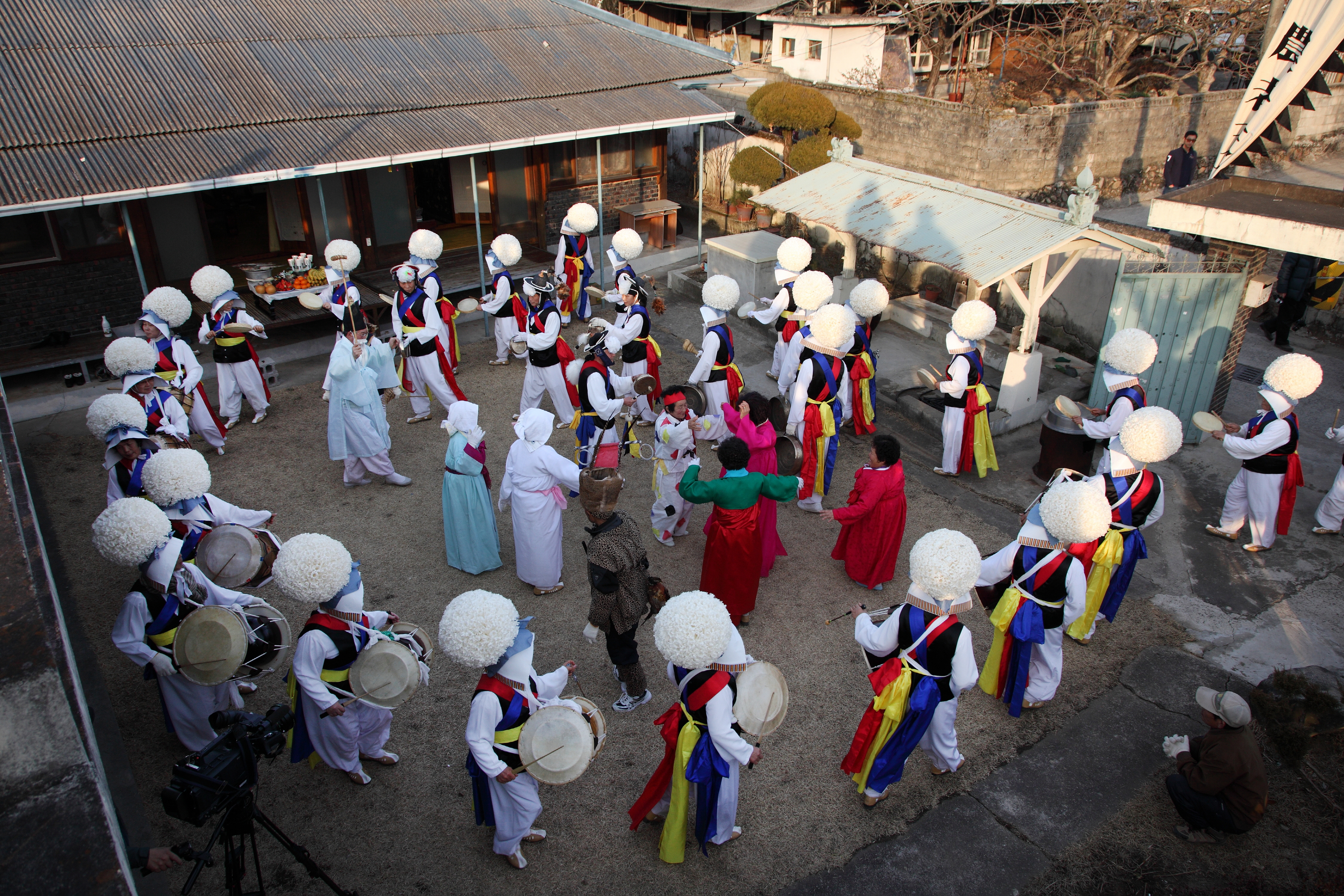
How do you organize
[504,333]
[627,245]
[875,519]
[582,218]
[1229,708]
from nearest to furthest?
[1229,708] < [875,519] < [627,245] < [504,333] < [582,218]

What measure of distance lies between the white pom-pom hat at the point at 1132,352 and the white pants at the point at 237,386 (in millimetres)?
7768

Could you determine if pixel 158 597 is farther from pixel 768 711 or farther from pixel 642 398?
pixel 642 398

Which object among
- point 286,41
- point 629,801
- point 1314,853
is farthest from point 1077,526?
point 286,41

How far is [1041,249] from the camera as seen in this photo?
789 centimetres

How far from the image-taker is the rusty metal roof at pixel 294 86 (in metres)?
8.77

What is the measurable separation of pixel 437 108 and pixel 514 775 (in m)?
9.23

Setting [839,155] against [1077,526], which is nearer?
[1077,526]

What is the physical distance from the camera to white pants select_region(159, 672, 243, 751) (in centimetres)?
461

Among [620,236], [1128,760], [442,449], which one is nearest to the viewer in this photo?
[1128,760]

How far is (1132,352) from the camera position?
6.46 metres

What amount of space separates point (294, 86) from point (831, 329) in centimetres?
770

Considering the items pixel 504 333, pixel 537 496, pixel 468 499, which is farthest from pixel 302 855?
pixel 504 333

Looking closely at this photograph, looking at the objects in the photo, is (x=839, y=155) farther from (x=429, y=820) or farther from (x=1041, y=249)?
(x=429, y=820)

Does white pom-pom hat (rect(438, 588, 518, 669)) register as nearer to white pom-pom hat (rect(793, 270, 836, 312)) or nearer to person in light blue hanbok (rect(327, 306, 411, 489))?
person in light blue hanbok (rect(327, 306, 411, 489))
